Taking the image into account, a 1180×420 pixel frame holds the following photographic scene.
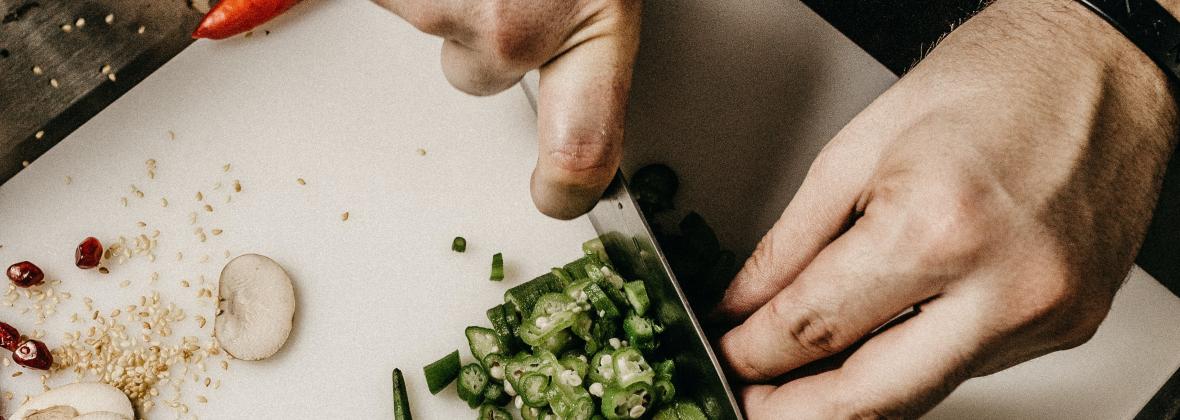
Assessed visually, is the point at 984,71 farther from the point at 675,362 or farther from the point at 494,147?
the point at 494,147

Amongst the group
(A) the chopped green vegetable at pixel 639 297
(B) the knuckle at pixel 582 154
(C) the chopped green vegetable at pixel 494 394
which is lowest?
(C) the chopped green vegetable at pixel 494 394

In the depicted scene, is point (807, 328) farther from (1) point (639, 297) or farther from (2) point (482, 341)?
(2) point (482, 341)

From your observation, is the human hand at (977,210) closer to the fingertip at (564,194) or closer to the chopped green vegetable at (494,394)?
the fingertip at (564,194)

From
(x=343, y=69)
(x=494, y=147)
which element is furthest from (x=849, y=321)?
(x=343, y=69)

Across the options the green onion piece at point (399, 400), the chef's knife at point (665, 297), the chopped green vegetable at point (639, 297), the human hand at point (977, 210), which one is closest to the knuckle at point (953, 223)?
the human hand at point (977, 210)

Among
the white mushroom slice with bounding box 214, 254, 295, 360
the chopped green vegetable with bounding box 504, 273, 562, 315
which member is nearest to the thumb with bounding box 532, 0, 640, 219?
the chopped green vegetable with bounding box 504, 273, 562, 315

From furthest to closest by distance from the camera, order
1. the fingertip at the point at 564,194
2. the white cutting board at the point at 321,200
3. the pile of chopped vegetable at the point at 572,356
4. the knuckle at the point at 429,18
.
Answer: the white cutting board at the point at 321,200
the pile of chopped vegetable at the point at 572,356
the fingertip at the point at 564,194
the knuckle at the point at 429,18

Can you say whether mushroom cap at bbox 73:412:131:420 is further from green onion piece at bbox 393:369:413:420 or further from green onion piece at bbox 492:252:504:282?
green onion piece at bbox 492:252:504:282
